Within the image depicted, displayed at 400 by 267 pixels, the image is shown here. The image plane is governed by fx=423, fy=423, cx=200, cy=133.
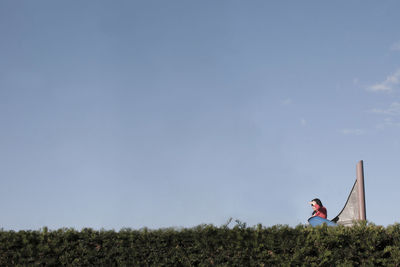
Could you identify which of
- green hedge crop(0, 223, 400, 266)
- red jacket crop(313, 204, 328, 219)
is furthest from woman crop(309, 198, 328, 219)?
green hedge crop(0, 223, 400, 266)

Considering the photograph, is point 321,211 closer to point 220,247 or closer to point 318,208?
point 318,208

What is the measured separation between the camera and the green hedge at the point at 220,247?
8812 mm

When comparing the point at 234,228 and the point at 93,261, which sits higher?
the point at 234,228

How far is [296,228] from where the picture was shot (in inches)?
356

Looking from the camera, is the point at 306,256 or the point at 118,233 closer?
the point at 306,256

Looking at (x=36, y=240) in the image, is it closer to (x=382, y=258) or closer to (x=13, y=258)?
(x=13, y=258)

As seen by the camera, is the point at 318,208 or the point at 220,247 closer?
the point at 220,247

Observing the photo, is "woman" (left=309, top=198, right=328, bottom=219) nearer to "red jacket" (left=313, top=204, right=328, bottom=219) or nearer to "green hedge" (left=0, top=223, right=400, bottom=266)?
"red jacket" (left=313, top=204, right=328, bottom=219)

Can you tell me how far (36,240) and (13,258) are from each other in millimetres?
636

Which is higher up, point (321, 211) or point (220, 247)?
point (321, 211)

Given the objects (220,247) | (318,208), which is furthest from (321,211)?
(220,247)

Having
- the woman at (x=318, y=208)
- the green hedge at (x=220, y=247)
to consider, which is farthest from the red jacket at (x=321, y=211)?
the green hedge at (x=220, y=247)

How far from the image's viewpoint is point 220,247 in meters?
8.92

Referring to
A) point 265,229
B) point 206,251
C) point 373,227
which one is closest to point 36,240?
point 206,251
